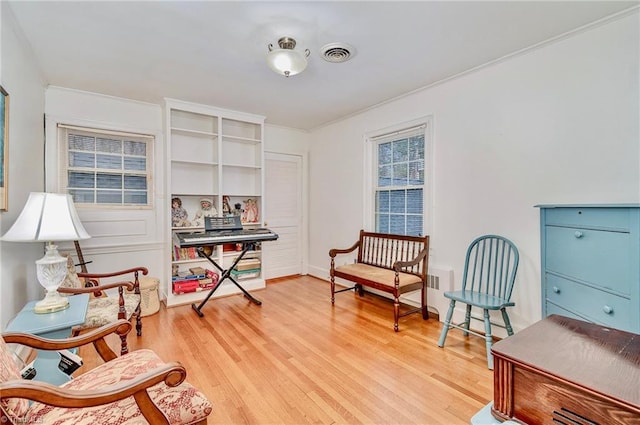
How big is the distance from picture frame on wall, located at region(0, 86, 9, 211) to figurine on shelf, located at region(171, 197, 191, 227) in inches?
76.0

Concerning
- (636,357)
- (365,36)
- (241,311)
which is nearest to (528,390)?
(636,357)

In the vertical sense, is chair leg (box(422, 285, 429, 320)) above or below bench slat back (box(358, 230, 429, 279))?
below

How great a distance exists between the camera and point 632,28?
2057mm

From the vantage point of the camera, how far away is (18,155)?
93.5 inches

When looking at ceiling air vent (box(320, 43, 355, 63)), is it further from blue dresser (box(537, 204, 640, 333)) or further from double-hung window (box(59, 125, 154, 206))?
double-hung window (box(59, 125, 154, 206))

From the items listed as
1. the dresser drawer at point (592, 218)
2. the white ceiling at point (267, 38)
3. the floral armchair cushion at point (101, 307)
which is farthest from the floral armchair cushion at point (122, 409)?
the white ceiling at point (267, 38)

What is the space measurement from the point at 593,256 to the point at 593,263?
1.5 inches

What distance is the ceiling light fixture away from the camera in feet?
7.72

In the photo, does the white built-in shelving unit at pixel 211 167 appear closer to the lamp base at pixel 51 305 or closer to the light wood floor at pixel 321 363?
the light wood floor at pixel 321 363

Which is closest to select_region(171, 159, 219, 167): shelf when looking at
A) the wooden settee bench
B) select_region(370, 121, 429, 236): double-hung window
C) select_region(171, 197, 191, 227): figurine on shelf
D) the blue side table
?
select_region(171, 197, 191, 227): figurine on shelf

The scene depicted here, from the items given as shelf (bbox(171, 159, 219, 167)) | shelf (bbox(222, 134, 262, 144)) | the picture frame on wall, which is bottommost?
the picture frame on wall

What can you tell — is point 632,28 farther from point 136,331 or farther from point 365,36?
point 136,331

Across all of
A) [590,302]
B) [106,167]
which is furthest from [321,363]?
[106,167]

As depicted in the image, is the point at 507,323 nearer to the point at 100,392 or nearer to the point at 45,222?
the point at 100,392
